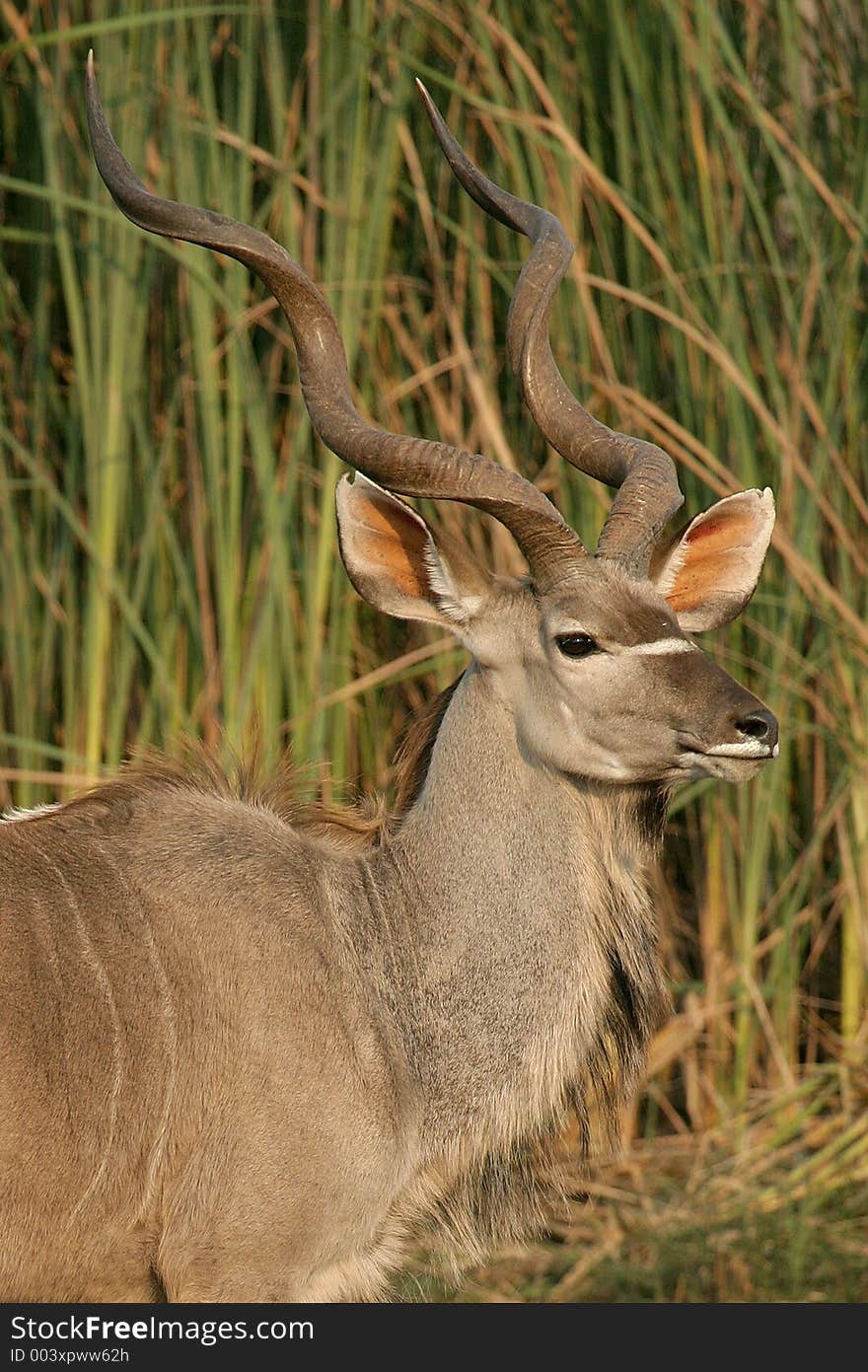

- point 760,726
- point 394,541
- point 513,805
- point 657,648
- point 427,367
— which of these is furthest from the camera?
point 427,367

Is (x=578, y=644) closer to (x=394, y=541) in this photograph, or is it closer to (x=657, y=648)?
(x=657, y=648)

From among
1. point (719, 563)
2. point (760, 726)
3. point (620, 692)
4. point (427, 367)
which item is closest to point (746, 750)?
point (760, 726)

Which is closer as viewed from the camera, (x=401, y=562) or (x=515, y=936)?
(x=515, y=936)

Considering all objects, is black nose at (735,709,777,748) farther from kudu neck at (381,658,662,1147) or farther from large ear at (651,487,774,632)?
large ear at (651,487,774,632)

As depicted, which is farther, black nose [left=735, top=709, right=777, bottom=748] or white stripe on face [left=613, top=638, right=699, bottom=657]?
white stripe on face [left=613, top=638, right=699, bottom=657]

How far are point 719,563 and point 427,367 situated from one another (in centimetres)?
160

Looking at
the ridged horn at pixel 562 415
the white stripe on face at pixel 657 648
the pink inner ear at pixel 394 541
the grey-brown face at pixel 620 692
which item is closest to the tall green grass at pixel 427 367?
the ridged horn at pixel 562 415

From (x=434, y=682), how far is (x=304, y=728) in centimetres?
55

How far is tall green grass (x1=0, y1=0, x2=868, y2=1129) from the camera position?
428 centimetres

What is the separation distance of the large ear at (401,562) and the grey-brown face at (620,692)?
0.11 meters

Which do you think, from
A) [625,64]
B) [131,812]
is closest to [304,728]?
[131,812]

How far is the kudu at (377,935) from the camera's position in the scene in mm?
2729

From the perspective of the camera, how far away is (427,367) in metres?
4.67


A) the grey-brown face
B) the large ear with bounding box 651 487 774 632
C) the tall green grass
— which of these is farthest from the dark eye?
the tall green grass
